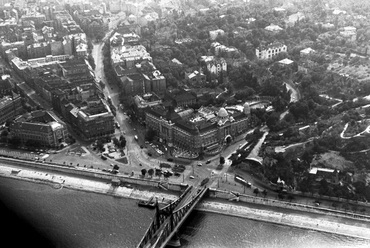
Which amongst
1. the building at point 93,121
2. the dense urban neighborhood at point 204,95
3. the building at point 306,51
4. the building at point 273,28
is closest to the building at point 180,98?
the dense urban neighborhood at point 204,95

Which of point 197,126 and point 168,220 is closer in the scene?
point 168,220

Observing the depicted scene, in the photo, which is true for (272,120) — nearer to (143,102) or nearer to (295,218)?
(143,102)

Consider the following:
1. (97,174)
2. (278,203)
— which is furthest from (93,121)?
(278,203)

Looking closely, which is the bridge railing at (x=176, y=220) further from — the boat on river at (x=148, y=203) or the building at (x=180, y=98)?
the building at (x=180, y=98)

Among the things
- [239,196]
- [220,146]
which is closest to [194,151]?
[220,146]

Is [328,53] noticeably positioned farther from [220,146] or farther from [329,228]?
[329,228]
